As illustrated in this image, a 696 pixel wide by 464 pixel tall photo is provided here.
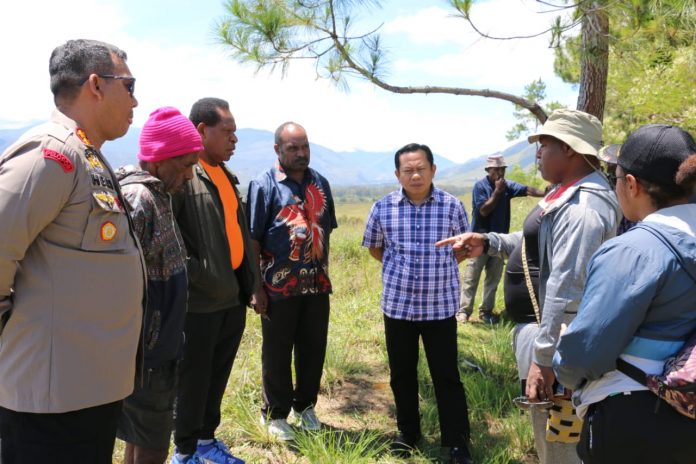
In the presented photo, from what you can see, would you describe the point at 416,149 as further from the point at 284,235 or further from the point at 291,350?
the point at 291,350

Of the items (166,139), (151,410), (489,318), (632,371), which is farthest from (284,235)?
(489,318)

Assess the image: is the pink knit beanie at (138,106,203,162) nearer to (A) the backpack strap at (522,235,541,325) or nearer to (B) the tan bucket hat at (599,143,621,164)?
(A) the backpack strap at (522,235,541,325)

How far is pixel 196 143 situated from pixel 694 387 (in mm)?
1980

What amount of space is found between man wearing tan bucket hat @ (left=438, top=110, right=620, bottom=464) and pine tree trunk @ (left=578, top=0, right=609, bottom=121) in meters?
1.68

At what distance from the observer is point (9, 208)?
1.44 metres

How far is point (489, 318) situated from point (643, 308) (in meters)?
4.38

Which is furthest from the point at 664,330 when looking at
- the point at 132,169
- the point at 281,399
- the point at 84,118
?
the point at 281,399

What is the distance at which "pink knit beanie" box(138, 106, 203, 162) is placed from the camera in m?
2.27

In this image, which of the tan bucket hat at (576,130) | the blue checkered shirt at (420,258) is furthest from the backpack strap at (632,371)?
the blue checkered shirt at (420,258)

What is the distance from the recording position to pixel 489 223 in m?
5.93

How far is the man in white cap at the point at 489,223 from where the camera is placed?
228 inches

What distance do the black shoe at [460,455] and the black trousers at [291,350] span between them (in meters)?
0.92

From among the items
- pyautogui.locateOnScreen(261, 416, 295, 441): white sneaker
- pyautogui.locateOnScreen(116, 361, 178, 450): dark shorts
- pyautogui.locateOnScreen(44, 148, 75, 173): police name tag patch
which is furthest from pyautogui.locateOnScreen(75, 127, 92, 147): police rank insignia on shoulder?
pyautogui.locateOnScreen(261, 416, 295, 441): white sneaker

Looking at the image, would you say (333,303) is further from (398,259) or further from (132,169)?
(132,169)
